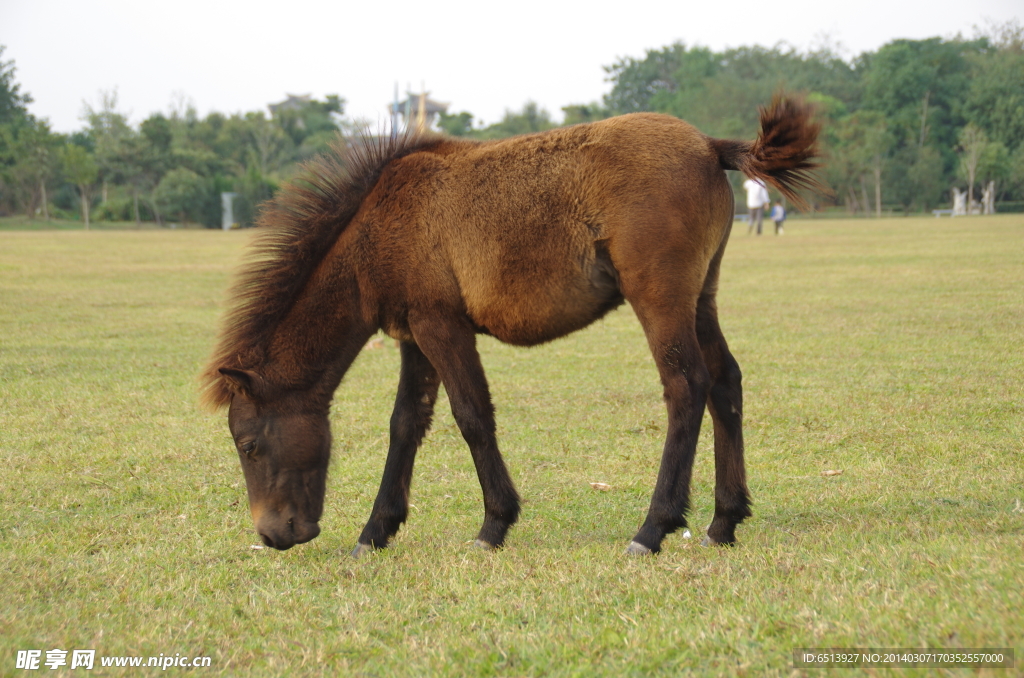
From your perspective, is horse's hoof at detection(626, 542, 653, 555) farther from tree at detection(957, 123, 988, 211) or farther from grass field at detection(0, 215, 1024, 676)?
tree at detection(957, 123, 988, 211)

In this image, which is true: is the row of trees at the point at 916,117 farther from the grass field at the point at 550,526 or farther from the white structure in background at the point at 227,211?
the grass field at the point at 550,526

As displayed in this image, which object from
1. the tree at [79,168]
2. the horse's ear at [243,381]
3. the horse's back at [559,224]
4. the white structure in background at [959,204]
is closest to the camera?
the horse's ear at [243,381]

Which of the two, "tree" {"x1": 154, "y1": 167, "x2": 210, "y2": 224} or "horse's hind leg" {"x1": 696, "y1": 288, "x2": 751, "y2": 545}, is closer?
"horse's hind leg" {"x1": 696, "y1": 288, "x2": 751, "y2": 545}

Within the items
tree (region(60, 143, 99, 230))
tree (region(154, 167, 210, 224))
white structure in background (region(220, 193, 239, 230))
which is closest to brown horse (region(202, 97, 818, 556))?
white structure in background (region(220, 193, 239, 230))

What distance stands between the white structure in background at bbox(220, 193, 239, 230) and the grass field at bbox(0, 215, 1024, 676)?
46.1 m

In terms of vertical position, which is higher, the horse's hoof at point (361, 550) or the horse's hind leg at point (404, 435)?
the horse's hind leg at point (404, 435)

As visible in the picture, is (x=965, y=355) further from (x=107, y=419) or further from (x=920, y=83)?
(x=920, y=83)

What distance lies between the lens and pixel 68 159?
2061 inches

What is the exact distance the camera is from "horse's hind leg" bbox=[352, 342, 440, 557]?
457cm

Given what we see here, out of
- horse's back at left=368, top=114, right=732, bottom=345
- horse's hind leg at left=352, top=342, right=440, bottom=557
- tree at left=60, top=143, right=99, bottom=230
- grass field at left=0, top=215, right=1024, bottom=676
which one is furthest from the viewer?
tree at left=60, top=143, right=99, bottom=230

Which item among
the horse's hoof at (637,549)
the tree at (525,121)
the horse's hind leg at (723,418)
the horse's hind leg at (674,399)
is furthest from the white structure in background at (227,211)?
the horse's hoof at (637,549)

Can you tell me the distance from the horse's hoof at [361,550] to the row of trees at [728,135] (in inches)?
1899

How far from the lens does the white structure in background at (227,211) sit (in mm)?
55000

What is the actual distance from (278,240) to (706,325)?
7.80 feet
